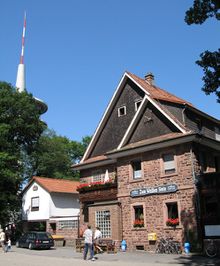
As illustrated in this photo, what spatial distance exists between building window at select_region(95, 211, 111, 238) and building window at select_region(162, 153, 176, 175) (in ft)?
18.4

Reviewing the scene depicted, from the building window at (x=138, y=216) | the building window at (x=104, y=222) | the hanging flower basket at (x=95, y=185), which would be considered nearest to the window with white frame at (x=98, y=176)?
the hanging flower basket at (x=95, y=185)

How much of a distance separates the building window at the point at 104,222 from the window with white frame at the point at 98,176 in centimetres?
372

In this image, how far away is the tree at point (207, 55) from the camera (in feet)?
45.9

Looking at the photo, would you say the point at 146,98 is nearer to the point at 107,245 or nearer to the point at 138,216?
the point at 138,216

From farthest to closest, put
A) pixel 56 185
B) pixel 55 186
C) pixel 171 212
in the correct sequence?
pixel 56 185 < pixel 55 186 < pixel 171 212

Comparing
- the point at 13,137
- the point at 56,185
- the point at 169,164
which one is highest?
the point at 13,137

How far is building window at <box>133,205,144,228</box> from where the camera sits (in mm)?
26316

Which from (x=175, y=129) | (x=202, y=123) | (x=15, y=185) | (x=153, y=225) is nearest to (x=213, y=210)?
(x=153, y=225)

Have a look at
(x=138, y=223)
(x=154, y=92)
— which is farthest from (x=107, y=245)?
(x=154, y=92)

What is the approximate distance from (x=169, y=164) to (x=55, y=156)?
102 feet

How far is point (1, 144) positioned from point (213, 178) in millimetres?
22314

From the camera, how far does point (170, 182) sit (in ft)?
82.1

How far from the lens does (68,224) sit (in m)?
33.8

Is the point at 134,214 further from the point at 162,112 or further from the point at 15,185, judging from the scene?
the point at 15,185
